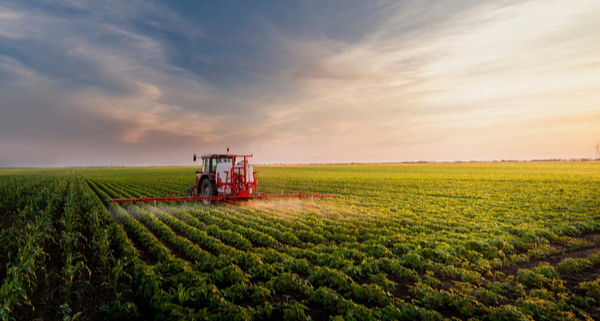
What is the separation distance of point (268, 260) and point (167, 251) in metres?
2.96

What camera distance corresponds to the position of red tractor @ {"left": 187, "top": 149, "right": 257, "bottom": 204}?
52.3 ft

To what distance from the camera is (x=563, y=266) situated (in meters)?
7.47

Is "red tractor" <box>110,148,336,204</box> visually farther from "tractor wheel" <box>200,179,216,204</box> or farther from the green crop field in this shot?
the green crop field

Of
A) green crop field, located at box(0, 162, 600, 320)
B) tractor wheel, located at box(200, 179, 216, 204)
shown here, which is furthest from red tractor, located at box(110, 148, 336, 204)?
green crop field, located at box(0, 162, 600, 320)

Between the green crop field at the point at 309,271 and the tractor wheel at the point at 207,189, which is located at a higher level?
the tractor wheel at the point at 207,189

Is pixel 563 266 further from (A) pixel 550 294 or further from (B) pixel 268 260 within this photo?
(B) pixel 268 260

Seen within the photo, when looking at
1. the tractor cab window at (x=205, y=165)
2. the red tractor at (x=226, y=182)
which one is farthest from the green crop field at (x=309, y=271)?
the tractor cab window at (x=205, y=165)

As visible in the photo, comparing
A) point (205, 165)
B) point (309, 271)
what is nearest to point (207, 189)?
point (205, 165)

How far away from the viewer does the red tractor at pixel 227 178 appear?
15.9 m

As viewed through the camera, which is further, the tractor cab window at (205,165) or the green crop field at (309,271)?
the tractor cab window at (205,165)

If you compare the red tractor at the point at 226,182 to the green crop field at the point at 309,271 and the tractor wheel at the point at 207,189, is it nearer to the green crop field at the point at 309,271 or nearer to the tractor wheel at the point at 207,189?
the tractor wheel at the point at 207,189

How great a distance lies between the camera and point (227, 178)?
16.0 metres

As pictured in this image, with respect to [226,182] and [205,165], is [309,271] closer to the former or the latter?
[226,182]

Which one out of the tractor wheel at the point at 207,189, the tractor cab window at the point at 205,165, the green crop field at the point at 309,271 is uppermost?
the tractor cab window at the point at 205,165
